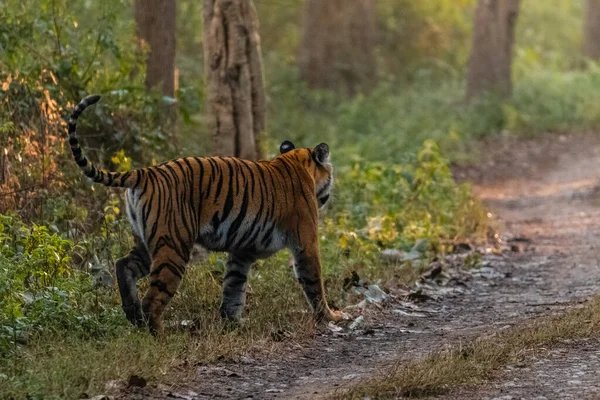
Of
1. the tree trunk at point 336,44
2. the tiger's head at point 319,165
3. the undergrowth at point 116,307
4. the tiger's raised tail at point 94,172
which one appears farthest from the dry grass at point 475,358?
the tree trunk at point 336,44

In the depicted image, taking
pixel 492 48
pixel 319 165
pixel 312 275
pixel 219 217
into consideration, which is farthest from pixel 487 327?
pixel 492 48

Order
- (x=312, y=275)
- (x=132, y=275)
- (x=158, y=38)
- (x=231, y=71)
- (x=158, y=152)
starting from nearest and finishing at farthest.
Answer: (x=132, y=275)
(x=312, y=275)
(x=158, y=152)
(x=231, y=71)
(x=158, y=38)

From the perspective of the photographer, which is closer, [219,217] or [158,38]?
[219,217]

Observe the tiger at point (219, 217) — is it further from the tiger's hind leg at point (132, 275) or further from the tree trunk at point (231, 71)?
the tree trunk at point (231, 71)

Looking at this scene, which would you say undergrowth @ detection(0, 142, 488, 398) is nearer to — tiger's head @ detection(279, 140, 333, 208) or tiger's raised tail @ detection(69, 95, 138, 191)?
tiger's raised tail @ detection(69, 95, 138, 191)

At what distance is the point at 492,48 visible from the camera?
939 inches

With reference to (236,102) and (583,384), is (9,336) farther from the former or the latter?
(236,102)

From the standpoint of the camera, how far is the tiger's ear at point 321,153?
332 inches

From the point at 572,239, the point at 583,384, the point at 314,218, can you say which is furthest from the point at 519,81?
the point at 583,384

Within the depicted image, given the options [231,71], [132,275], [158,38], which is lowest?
[132,275]

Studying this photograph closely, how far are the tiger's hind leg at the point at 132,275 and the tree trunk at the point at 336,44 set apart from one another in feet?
57.5

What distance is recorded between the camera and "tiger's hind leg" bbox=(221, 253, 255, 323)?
8.19 m

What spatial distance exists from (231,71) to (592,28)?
23244mm

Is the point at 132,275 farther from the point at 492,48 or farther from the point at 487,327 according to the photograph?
the point at 492,48
